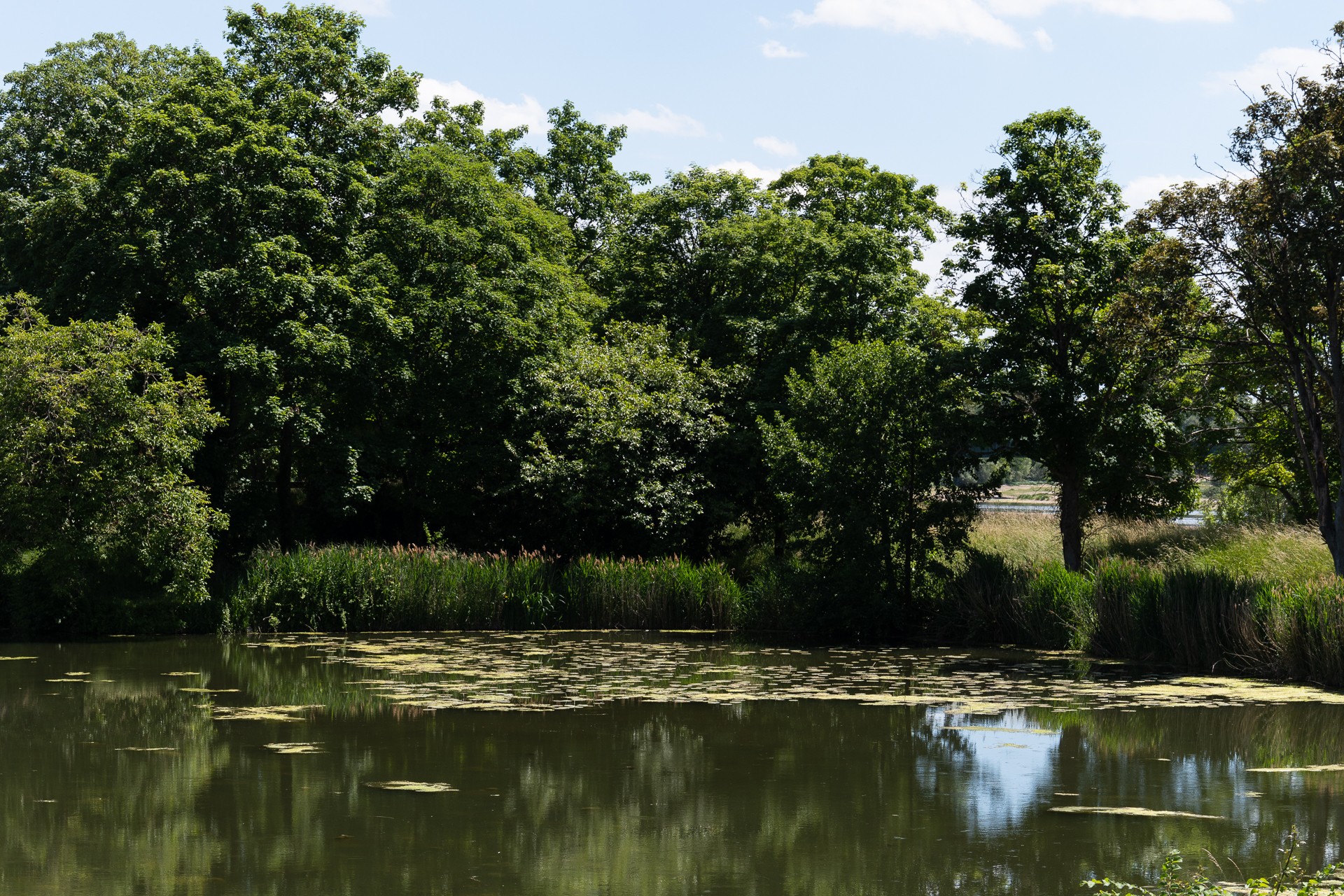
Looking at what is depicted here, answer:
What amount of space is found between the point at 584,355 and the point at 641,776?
16581 mm

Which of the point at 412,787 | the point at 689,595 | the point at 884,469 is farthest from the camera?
the point at 689,595

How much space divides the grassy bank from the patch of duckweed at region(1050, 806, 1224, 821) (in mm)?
7296

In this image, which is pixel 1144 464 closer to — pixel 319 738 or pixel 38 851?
pixel 319 738

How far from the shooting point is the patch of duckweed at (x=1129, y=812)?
930 centimetres

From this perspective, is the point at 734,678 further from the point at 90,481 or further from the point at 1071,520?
the point at 90,481

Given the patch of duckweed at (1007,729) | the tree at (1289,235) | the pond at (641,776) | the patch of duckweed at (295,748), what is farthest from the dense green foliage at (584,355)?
the patch of duckweed at (295,748)

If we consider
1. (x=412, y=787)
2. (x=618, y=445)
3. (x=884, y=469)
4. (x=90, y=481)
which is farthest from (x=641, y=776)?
(x=618, y=445)

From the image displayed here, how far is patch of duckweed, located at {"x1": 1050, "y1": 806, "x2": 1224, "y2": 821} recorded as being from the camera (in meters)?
9.30

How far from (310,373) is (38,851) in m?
18.3

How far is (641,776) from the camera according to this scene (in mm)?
10914

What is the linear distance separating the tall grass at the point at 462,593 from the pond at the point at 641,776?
431 cm

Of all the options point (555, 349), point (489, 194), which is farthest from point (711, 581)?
point (489, 194)

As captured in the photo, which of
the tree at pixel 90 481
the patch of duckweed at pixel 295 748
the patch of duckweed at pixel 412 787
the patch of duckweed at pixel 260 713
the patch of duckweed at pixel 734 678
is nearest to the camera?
the patch of duckweed at pixel 412 787

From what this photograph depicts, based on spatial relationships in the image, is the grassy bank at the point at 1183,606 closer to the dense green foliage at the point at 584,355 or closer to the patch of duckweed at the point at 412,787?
the dense green foliage at the point at 584,355
